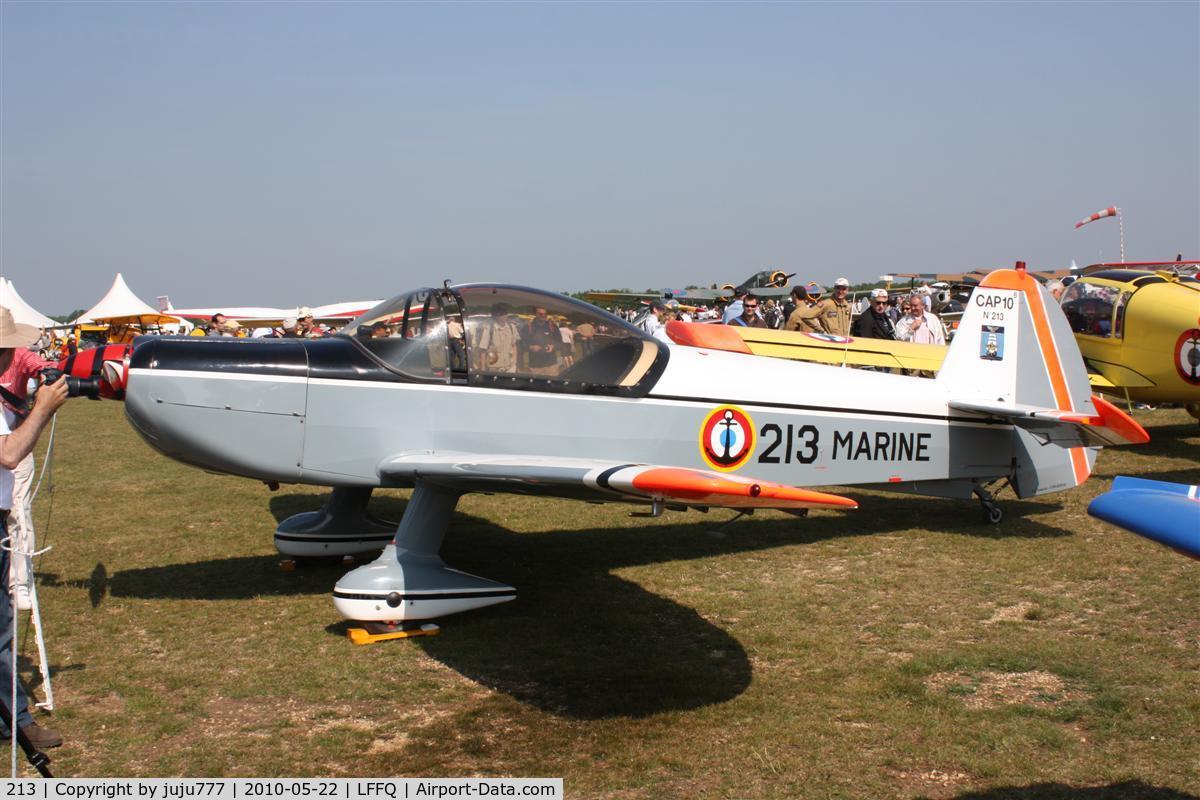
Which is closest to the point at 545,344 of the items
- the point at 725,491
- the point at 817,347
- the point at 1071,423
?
the point at 725,491

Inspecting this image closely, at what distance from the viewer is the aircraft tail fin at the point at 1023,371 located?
756cm

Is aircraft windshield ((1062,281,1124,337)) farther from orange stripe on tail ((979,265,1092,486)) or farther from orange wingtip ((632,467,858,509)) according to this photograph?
orange wingtip ((632,467,858,509))

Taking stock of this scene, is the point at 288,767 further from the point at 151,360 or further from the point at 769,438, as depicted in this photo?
the point at 769,438

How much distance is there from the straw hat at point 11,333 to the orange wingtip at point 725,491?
2.52 m

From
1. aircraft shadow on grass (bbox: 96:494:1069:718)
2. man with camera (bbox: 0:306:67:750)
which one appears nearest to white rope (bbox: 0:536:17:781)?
man with camera (bbox: 0:306:67:750)

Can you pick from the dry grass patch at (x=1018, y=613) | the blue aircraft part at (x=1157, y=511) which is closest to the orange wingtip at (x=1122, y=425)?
the dry grass patch at (x=1018, y=613)

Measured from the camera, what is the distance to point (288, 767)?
12.7 ft

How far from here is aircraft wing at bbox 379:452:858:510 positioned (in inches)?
154

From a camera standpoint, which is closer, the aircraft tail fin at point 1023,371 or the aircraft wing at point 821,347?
the aircraft tail fin at point 1023,371

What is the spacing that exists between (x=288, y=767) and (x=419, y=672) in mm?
1132

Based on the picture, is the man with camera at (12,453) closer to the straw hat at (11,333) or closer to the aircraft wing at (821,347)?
the straw hat at (11,333)

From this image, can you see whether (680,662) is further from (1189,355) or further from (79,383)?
(1189,355)

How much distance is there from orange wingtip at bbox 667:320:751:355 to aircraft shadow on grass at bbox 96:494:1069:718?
2.49 metres

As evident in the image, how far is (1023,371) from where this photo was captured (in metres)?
7.64
